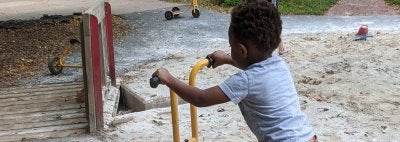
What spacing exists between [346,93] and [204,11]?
25.3ft

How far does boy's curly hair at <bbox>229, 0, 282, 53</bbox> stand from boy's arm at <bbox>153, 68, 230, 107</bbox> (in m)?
0.24

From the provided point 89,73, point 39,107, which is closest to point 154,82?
point 89,73

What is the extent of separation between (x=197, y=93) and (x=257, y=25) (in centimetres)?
39

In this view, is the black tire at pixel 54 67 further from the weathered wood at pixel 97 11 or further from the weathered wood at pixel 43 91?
the weathered wood at pixel 97 11

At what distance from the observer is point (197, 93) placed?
236 centimetres

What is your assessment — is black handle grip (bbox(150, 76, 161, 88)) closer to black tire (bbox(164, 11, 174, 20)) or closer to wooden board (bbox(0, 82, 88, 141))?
wooden board (bbox(0, 82, 88, 141))

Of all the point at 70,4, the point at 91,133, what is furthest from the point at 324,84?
the point at 70,4

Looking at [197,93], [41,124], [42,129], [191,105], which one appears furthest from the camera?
[41,124]

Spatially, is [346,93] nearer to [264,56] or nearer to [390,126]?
[390,126]

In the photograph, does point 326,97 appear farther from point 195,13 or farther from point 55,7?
point 55,7

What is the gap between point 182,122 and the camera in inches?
192

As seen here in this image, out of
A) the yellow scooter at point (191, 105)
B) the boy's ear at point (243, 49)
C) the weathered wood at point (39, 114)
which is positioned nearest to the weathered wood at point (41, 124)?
the weathered wood at point (39, 114)

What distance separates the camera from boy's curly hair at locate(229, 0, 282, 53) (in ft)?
7.25

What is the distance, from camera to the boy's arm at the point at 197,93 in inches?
90.1
